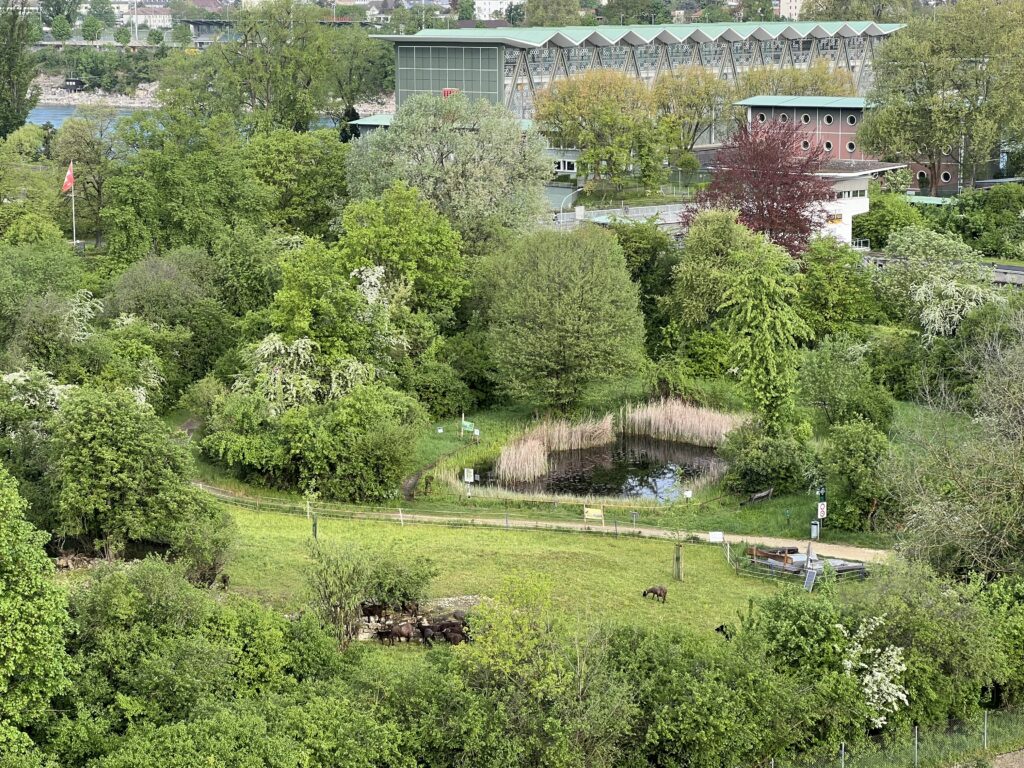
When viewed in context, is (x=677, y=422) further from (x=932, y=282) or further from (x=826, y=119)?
(x=826, y=119)

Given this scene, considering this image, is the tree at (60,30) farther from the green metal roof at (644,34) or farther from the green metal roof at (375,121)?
the green metal roof at (375,121)

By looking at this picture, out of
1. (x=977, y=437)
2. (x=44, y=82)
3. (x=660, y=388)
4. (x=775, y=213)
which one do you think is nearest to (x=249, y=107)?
(x=775, y=213)

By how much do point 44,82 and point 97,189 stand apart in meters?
111

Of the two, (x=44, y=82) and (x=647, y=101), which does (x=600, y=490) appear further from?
(x=44, y=82)

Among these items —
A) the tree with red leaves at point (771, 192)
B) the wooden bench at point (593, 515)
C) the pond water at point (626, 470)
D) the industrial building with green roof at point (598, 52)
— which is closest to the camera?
the wooden bench at point (593, 515)

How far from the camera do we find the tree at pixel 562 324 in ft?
161

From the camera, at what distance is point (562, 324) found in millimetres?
49188

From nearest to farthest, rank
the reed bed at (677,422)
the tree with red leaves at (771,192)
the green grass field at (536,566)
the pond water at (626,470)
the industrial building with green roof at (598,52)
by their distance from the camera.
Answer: the green grass field at (536,566) < the pond water at (626,470) < the reed bed at (677,422) < the tree with red leaves at (771,192) < the industrial building with green roof at (598,52)

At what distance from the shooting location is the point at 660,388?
5166 centimetres

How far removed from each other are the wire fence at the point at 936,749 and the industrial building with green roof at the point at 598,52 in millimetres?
51255

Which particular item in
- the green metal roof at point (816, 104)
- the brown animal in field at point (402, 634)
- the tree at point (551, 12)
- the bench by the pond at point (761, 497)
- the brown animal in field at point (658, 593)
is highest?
the tree at point (551, 12)

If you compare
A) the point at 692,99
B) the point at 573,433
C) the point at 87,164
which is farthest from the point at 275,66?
the point at 573,433

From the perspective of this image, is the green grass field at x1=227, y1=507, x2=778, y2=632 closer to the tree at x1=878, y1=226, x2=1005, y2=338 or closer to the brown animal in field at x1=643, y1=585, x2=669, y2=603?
the brown animal in field at x1=643, y1=585, x2=669, y2=603

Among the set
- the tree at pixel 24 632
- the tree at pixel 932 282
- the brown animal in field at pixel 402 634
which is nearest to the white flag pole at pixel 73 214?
the tree at pixel 932 282
